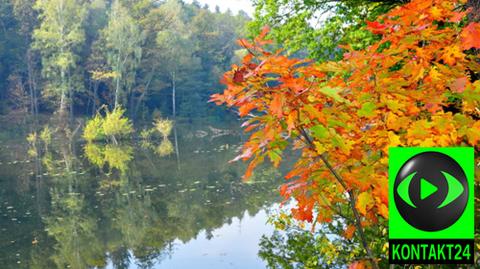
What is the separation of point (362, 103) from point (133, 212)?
11.2 m

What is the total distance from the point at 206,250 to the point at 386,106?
27.1 feet

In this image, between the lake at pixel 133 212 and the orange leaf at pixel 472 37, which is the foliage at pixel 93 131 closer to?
the lake at pixel 133 212

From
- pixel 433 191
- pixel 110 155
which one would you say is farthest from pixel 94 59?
pixel 433 191

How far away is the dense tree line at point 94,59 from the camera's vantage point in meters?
38.5

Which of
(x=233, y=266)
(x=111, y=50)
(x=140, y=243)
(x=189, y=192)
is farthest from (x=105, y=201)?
(x=111, y=50)

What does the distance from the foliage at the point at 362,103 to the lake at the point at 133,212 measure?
22.7 ft

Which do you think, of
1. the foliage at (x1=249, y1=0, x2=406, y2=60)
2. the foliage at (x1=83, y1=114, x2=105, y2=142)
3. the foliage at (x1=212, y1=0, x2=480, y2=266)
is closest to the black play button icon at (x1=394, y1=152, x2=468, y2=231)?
the foliage at (x1=212, y1=0, x2=480, y2=266)

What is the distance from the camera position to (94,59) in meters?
41.4

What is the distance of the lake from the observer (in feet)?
31.5

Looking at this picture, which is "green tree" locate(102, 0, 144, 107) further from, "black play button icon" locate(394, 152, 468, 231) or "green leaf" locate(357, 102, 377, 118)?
"black play button icon" locate(394, 152, 468, 231)

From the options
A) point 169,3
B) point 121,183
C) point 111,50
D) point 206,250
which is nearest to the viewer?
point 206,250

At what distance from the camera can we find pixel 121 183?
53.8 feet

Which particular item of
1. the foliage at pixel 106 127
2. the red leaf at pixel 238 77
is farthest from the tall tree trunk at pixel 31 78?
the red leaf at pixel 238 77

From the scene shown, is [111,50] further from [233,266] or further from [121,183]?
[233,266]
